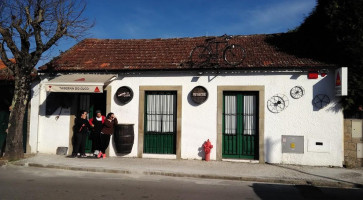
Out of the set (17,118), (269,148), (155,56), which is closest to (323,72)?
(269,148)

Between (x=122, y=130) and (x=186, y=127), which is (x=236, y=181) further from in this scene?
(x=122, y=130)

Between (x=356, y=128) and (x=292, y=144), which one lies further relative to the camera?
(x=292, y=144)

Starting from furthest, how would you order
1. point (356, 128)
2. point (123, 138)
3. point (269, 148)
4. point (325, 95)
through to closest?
point (123, 138) → point (269, 148) → point (325, 95) → point (356, 128)

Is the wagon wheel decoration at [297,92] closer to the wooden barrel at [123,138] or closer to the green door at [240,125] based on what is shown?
the green door at [240,125]

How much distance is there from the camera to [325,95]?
998 cm

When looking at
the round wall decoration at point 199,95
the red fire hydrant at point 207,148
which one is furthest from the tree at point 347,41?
the red fire hydrant at point 207,148

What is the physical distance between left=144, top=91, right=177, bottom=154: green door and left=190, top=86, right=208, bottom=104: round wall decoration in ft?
2.80

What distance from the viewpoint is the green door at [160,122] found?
11117mm

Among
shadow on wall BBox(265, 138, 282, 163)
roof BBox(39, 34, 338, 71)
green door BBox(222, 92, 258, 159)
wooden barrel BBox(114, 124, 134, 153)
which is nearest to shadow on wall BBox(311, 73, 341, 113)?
roof BBox(39, 34, 338, 71)

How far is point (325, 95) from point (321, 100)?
218 millimetres

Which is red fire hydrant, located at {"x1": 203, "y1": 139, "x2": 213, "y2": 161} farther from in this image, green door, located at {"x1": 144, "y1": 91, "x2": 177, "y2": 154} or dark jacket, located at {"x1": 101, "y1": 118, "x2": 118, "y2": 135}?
dark jacket, located at {"x1": 101, "y1": 118, "x2": 118, "y2": 135}

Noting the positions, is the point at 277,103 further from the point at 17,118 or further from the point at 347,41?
the point at 17,118

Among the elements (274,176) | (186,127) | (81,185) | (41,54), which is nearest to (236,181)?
(274,176)

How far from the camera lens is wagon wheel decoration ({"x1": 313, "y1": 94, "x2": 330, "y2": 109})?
32.6ft
